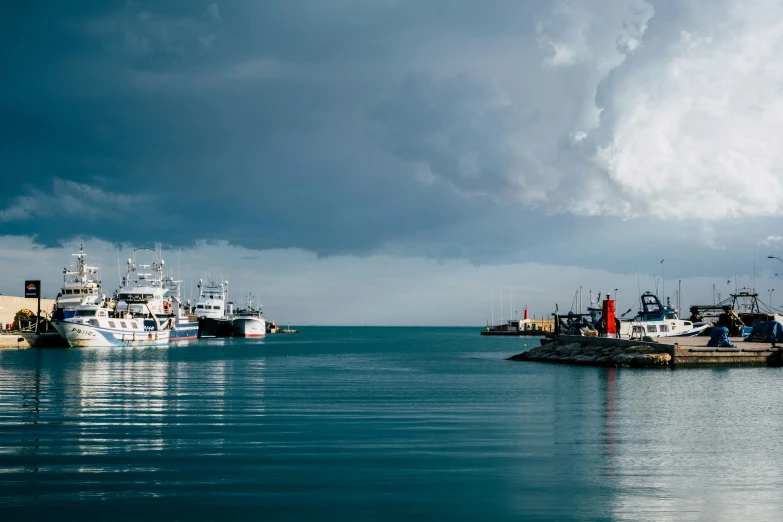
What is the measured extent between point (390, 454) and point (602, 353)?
163 ft

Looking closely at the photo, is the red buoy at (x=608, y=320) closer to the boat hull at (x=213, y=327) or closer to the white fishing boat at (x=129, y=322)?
the white fishing boat at (x=129, y=322)

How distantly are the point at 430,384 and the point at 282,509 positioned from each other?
33047mm

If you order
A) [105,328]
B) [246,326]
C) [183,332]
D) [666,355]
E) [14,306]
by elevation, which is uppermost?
[14,306]

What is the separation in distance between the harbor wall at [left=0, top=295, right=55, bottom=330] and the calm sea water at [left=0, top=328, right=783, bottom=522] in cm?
8516

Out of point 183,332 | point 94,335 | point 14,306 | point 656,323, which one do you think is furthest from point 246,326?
point 656,323

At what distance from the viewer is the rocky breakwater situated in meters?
58.7

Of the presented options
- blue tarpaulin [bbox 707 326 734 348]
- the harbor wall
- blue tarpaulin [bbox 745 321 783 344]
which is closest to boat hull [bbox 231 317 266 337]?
the harbor wall

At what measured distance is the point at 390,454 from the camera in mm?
20266

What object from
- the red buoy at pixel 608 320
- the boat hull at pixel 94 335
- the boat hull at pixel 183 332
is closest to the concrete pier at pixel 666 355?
the red buoy at pixel 608 320

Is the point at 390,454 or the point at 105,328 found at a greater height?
the point at 105,328

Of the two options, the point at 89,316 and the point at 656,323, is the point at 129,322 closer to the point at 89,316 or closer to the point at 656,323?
the point at 89,316

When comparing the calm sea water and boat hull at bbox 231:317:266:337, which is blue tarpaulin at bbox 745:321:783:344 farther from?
boat hull at bbox 231:317:266:337

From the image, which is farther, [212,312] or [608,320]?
[212,312]

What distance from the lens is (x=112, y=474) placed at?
17.3m
